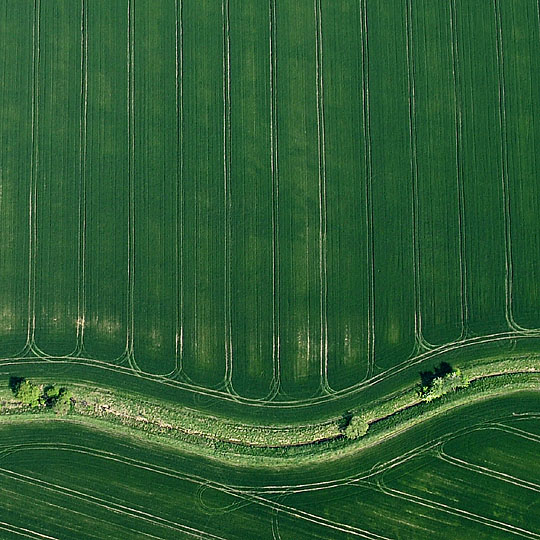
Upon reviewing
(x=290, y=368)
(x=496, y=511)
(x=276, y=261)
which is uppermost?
(x=276, y=261)

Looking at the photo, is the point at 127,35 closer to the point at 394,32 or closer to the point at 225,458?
the point at 394,32

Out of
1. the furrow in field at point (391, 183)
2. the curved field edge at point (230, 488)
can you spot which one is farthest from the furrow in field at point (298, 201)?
the curved field edge at point (230, 488)

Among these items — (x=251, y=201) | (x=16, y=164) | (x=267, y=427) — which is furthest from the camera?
(x=16, y=164)

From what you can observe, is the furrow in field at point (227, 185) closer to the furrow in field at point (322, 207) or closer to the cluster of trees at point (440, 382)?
the furrow in field at point (322, 207)

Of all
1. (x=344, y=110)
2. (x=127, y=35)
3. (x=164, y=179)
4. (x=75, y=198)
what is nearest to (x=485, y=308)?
(x=344, y=110)

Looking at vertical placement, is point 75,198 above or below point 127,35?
below

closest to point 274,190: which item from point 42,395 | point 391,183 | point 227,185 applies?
point 227,185

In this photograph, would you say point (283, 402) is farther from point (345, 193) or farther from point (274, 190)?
point (345, 193)
